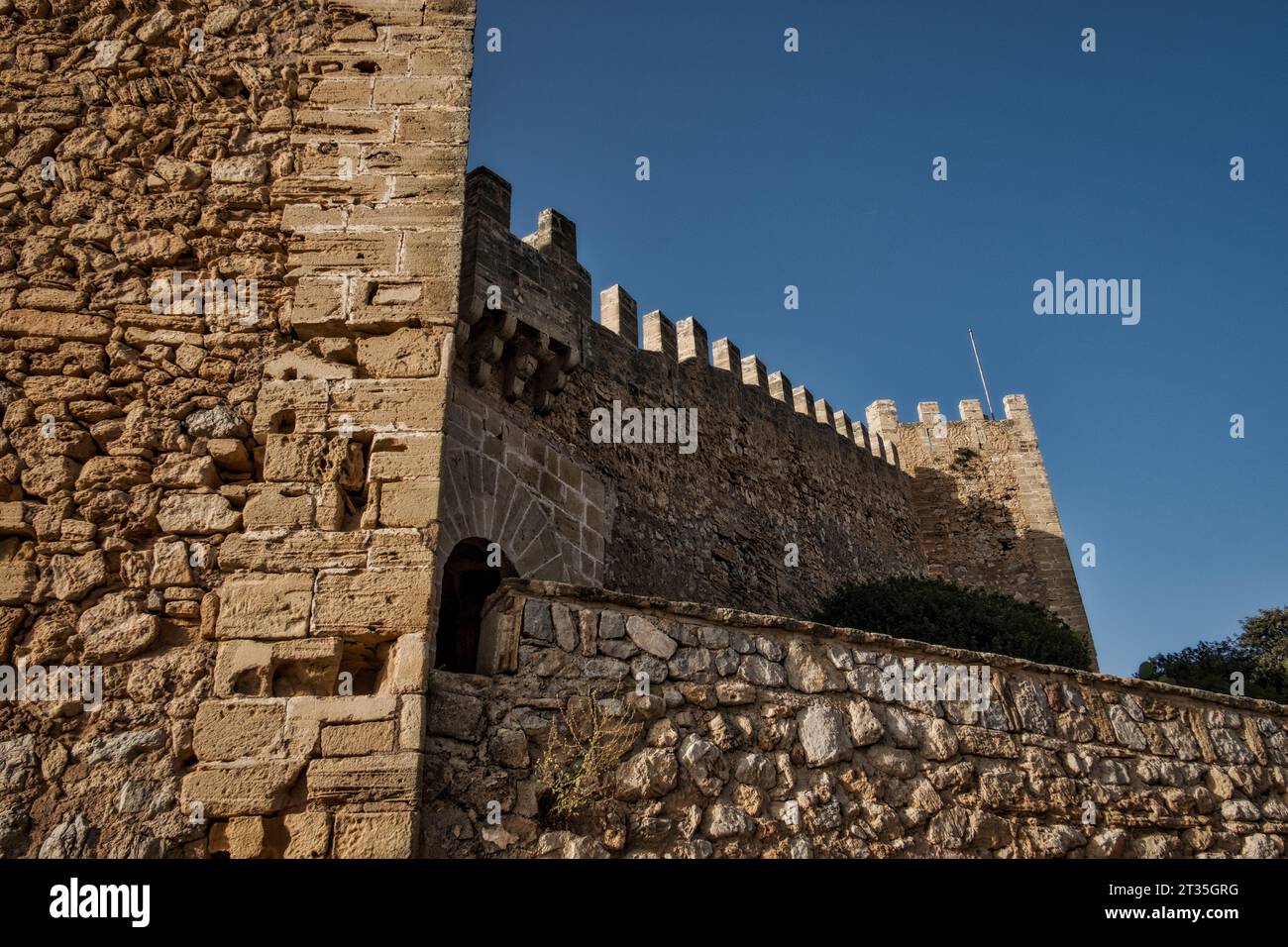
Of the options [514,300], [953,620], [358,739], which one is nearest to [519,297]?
[514,300]

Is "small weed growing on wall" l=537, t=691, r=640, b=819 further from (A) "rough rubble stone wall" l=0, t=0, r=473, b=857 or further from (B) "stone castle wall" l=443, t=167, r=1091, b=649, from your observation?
(B) "stone castle wall" l=443, t=167, r=1091, b=649

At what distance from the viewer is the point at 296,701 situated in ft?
10.9

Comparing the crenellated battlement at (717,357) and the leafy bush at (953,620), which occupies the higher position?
the crenellated battlement at (717,357)

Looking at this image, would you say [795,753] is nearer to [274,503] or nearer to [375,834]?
[375,834]

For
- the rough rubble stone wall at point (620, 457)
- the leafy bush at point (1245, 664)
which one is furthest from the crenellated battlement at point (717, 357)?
the leafy bush at point (1245, 664)

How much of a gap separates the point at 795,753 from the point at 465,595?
4.01 m

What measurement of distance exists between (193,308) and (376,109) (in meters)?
1.18

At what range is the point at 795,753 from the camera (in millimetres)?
4527

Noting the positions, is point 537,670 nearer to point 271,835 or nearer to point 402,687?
point 402,687

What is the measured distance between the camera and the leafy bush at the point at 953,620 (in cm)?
1199

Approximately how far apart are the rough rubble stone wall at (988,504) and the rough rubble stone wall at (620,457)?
10.5 feet

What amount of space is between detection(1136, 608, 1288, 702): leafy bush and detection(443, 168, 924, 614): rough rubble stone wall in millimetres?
4331

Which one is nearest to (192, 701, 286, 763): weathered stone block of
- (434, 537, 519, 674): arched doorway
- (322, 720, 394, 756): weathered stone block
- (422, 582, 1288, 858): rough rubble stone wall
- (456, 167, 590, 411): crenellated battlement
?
(322, 720, 394, 756): weathered stone block

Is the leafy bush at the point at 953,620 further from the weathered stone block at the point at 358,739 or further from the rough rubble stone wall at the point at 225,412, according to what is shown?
the weathered stone block at the point at 358,739
